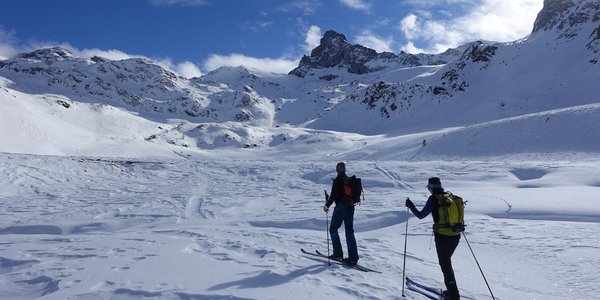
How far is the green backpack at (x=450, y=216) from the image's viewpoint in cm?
664

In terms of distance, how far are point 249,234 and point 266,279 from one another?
14.9ft

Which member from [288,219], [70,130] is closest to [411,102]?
[70,130]

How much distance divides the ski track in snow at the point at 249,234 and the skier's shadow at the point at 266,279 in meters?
0.03

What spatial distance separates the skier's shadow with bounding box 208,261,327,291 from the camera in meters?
6.52

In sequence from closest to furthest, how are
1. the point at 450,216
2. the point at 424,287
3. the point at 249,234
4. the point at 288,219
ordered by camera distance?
the point at 450,216, the point at 424,287, the point at 249,234, the point at 288,219

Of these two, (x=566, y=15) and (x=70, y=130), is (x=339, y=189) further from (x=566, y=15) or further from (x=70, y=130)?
(x=566, y=15)

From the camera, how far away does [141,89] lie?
155625mm

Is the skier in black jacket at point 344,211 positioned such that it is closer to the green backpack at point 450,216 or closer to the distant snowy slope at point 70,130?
the green backpack at point 450,216

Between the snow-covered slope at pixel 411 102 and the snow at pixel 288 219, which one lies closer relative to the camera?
the snow at pixel 288 219

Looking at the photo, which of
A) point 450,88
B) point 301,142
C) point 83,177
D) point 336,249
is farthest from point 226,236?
point 450,88

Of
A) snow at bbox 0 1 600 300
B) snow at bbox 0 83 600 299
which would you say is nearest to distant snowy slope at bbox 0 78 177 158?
snow at bbox 0 1 600 300

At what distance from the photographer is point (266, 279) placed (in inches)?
277

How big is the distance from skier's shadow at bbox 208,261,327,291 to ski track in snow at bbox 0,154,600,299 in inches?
1.1

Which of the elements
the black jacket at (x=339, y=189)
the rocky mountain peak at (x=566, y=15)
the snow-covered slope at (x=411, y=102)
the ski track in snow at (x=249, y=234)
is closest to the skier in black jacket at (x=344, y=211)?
the black jacket at (x=339, y=189)
